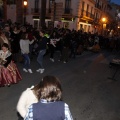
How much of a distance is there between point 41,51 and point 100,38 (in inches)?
575

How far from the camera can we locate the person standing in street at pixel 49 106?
7.26ft

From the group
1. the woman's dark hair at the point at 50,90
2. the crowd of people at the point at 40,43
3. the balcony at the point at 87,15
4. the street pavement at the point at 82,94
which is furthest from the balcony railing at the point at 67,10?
the woman's dark hair at the point at 50,90

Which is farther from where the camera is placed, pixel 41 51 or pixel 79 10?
pixel 79 10

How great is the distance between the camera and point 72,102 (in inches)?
230

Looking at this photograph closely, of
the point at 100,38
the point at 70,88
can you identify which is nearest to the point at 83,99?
the point at 70,88

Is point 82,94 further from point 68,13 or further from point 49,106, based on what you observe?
point 68,13

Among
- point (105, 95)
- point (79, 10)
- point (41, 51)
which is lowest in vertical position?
point (105, 95)

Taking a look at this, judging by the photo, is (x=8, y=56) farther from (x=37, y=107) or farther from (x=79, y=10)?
(x=79, y=10)

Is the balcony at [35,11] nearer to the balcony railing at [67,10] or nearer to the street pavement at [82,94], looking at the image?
the balcony railing at [67,10]

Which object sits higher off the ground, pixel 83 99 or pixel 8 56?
pixel 8 56

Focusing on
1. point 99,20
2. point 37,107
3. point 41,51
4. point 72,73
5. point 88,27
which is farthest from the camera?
point 99,20

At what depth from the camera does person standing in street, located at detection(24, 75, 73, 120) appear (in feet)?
7.26

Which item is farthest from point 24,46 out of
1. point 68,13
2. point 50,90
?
point 68,13

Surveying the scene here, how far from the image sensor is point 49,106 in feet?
7.34
